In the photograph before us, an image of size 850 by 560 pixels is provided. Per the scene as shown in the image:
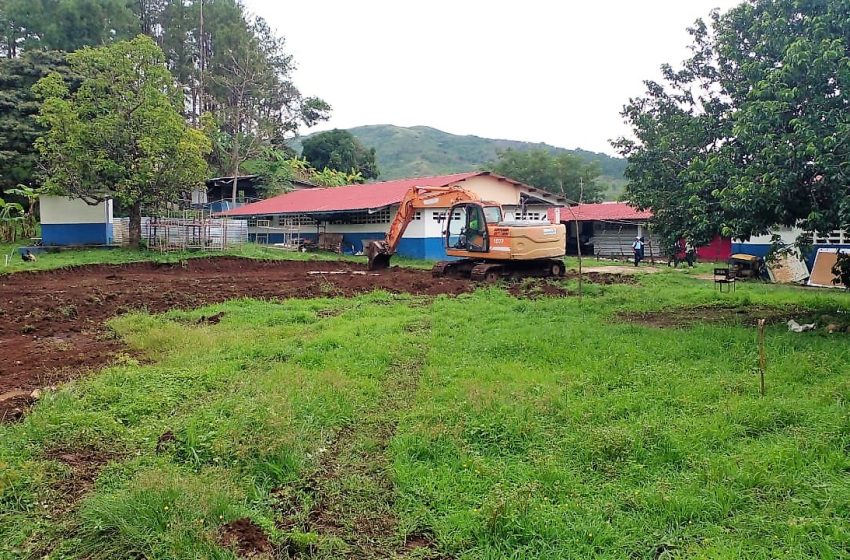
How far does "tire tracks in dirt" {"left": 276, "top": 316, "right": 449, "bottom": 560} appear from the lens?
391 centimetres

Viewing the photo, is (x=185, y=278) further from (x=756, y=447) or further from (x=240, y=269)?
(x=756, y=447)

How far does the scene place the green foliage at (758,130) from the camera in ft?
27.3

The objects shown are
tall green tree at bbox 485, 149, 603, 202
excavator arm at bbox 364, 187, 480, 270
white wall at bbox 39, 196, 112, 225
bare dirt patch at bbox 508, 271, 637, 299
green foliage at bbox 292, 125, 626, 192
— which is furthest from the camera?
green foliage at bbox 292, 125, 626, 192

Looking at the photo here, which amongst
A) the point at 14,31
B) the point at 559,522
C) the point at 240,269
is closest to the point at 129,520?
the point at 559,522

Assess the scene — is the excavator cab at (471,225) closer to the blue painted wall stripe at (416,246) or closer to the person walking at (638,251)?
the blue painted wall stripe at (416,246)

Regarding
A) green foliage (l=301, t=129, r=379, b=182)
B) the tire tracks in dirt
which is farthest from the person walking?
green foliage (l=301, t=129, r=379, b=182)

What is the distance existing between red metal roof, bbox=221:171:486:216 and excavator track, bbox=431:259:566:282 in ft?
27.3

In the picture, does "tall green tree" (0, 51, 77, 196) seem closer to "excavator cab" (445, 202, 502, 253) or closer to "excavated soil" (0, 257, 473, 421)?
"excavated soil" (0, 257, 473, 421)

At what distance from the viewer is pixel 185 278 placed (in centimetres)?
1911

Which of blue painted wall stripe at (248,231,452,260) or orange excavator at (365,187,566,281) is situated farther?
blue painted wall stripe at (248,231,452,260)

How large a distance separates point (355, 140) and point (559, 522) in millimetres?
53726

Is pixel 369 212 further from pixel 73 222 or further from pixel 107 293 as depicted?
pixel 107 293

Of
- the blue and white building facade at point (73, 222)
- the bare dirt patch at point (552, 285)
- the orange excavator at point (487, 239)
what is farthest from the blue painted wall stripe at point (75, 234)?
the bare dirt patch at point (552, 285)

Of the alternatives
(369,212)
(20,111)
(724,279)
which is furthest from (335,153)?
(724,279)
